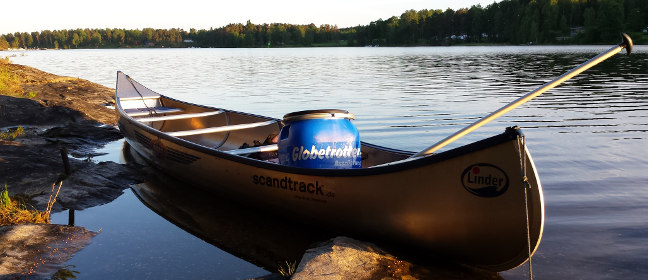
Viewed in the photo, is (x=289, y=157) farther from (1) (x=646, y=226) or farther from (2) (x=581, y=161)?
(2) (x=581, y=161)

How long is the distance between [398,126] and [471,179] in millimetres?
10307

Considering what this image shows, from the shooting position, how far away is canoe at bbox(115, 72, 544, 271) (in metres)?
4.66

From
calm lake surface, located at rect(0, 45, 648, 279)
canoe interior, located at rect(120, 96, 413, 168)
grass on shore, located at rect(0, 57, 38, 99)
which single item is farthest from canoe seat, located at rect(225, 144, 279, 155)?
grass on shore, located at rect(0, 57, 38, 99)

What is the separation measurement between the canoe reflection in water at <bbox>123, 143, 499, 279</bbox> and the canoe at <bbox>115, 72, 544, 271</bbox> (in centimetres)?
15

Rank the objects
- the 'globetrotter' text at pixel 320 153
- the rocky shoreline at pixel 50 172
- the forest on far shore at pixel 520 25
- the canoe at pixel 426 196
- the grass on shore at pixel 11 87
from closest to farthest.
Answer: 1. the canoe at pixel 426 196
2. the rocky shoreline at pixel 50 172
3. the 'globetrotter' text at pixel 320 153
4. the grass on shore at pixel 11 87
5. the forest on far shore at pixel 520 25

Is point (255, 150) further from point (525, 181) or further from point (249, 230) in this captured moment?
point (525, 181)

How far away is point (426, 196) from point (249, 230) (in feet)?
9.59

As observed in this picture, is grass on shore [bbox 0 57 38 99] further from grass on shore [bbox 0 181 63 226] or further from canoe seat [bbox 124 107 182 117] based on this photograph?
grass on shore [bbox 0 181 63 226]

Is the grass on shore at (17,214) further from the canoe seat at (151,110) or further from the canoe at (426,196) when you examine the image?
the canoe seat at (151,110)

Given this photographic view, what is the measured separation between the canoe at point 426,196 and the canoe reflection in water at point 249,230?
0.15 m

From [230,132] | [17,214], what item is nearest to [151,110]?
[230,132]

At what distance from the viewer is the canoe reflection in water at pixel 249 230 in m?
5.62

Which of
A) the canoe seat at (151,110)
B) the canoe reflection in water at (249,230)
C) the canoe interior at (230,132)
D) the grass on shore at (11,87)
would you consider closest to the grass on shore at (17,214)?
the canoe reflection in water at (249,230)

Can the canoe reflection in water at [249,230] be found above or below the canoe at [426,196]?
below
